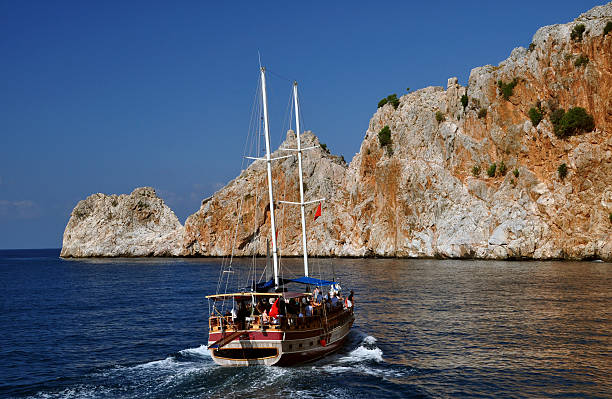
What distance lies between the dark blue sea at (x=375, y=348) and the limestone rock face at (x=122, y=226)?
370ft

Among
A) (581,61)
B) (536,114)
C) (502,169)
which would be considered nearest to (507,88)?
(536,114)

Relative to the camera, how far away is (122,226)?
173m

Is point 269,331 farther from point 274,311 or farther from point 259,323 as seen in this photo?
point 274,311

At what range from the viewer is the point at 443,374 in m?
25.1

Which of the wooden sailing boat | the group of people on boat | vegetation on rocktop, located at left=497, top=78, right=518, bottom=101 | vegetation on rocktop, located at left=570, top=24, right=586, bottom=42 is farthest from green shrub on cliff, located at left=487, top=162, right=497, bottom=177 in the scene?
the wooden sailing boat

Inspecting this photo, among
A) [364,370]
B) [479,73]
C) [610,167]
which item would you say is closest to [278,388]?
[364,370]

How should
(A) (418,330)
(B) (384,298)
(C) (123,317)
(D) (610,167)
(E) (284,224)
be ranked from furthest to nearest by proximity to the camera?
(E) (284,224) < (D) (610,167) < (B) (384,298) < (C) (123,317) < (A) (418,330)

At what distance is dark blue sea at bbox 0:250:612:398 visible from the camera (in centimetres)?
2350

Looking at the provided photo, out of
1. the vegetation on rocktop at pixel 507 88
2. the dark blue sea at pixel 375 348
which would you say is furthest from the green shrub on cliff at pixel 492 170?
the dark blue sea at pixel 375 348

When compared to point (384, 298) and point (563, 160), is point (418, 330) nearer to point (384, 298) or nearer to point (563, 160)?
point (384, 298)

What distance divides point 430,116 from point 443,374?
318 ft

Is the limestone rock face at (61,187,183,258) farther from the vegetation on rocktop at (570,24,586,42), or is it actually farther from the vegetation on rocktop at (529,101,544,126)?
the vegetation on rocktop at (570,24,586,42)

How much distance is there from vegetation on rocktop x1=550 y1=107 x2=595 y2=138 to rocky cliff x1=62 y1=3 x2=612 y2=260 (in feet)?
2.47

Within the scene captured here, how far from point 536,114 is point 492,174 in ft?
44.7
